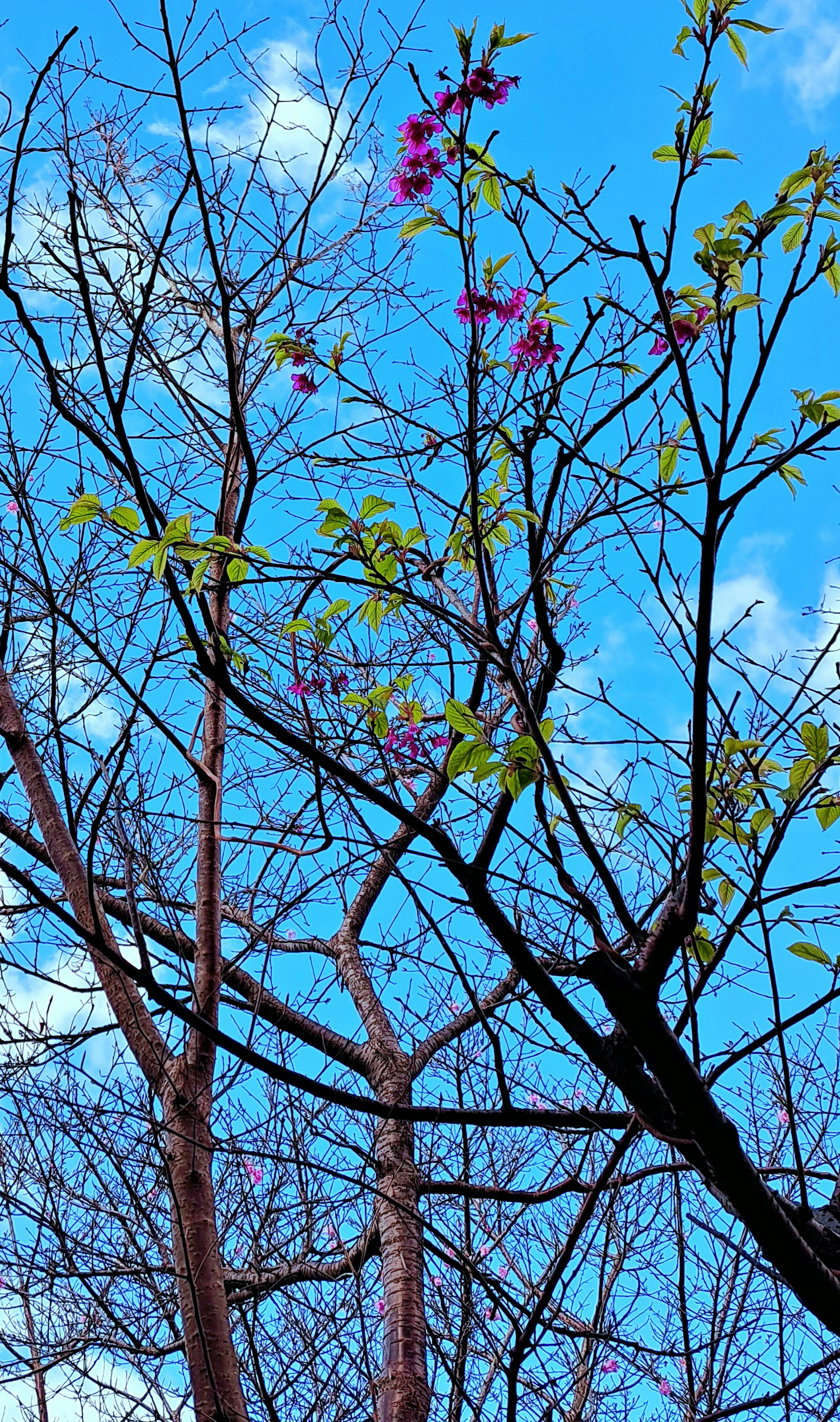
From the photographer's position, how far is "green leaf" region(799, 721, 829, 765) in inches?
75.4

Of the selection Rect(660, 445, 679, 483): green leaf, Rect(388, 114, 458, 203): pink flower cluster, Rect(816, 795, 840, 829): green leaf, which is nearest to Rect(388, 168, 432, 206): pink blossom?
Rect(388, 114, 458, 203): pink flower cluster

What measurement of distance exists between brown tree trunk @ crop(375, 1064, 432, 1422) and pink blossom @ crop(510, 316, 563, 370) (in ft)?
6.15

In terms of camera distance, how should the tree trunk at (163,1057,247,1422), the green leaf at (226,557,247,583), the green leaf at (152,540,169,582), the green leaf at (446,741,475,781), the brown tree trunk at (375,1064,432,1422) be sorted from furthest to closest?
the brown tree trunk at (375,1064,432,1422), the tree trunk at (163,1057,247,1422), the green leaf at (226,557,247,583), the green leaf at (152,540,169,582), the green leaf at (446,741,475,781)

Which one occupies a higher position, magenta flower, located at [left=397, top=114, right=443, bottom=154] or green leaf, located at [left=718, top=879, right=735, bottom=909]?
magenta flower, located at [left=397, top=114, right=443, bottom=154]

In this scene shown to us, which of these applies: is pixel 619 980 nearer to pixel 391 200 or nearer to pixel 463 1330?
pixel 463 1330

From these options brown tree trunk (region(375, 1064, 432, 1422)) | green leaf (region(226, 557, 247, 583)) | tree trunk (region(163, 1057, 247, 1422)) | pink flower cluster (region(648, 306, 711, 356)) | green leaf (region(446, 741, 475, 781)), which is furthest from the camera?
brown tree trunk (region(375, 1064, 432, 1422))

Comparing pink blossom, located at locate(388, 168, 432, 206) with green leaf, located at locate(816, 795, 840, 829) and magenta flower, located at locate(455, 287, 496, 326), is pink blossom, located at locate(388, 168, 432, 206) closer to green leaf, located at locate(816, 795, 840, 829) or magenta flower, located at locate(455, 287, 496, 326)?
magenta flower, located at locate(455, 287, 496, 326)

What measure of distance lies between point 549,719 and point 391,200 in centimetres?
286

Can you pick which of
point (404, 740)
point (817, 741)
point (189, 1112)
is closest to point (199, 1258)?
point (189, 1112)

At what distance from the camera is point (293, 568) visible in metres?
1.89

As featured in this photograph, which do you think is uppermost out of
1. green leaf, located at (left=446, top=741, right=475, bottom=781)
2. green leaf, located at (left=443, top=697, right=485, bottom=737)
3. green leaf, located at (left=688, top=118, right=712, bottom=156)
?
green leaf, located at (left=688, top=118, right=712, bottom=156)

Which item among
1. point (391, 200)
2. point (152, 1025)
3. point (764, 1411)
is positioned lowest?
point (764, 1411)

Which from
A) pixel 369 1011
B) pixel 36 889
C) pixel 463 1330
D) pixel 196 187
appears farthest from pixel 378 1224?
pixel 196 187

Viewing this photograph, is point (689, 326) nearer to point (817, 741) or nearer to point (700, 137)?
point (700, 137)
